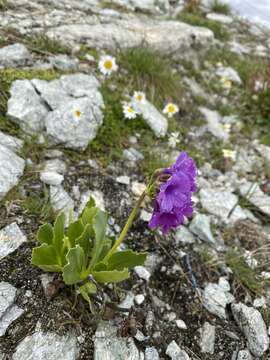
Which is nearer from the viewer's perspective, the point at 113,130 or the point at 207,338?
the point at 207,338

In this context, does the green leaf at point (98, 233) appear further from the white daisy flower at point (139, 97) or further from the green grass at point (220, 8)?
the green grass at point (220, 8)

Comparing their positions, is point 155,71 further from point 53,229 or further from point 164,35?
point 53,229

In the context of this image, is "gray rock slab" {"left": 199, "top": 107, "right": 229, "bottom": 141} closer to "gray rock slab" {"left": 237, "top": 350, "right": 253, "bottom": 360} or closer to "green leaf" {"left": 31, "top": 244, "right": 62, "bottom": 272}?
"gray rock slab" {"left": 237, "top": 350, "right": 253, "bottom": 360}

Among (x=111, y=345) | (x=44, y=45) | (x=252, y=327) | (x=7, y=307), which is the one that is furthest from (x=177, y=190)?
(x=44, y=45)

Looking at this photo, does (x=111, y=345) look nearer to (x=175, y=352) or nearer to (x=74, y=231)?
(x=175, y=352)

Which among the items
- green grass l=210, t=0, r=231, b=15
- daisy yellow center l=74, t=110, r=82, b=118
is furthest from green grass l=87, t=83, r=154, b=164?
green grass l=210, t=0, r=231, b=15

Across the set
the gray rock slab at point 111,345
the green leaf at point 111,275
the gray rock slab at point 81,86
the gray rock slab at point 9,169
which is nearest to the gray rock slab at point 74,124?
the gray rock slab at point 81,86

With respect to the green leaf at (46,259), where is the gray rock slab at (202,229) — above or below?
below

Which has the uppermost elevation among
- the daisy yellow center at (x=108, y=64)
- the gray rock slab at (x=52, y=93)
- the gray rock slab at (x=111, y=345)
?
the daisy yellow center at (x=108, y=64)
